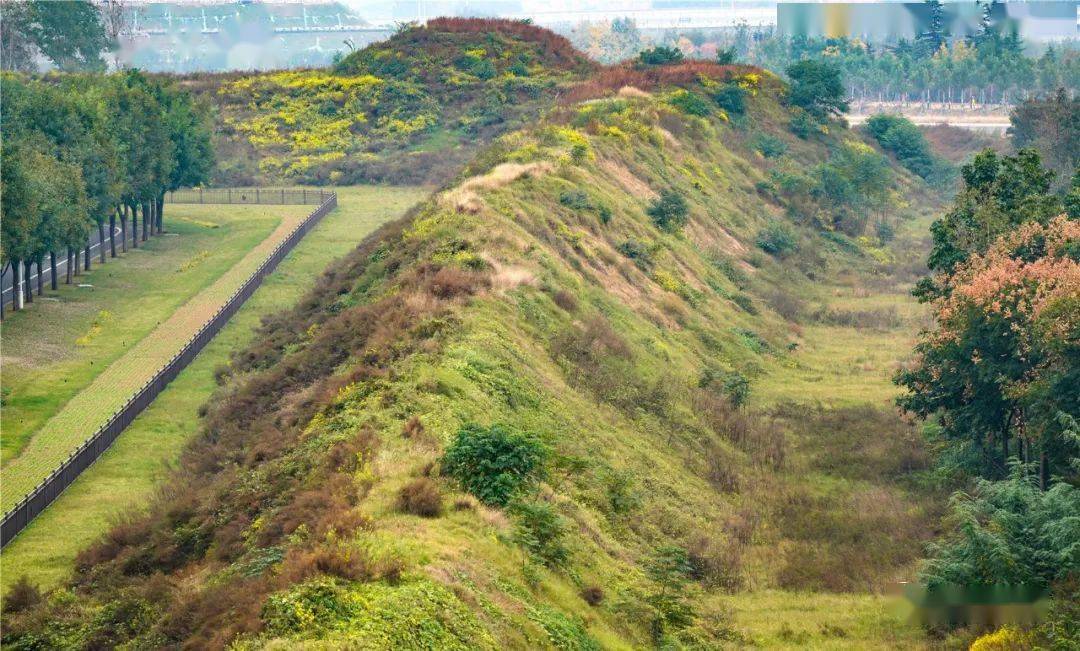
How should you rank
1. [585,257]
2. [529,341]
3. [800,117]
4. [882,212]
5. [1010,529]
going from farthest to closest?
[800,117] < [882,212] < [585,257] < [529,341] < [1010,529]

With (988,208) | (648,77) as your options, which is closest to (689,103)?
(648,77)

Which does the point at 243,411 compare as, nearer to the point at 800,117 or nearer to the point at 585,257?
the point at 585,257

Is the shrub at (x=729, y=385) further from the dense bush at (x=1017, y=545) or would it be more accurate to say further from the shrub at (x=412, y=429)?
the shrub at (x=412, y=429)

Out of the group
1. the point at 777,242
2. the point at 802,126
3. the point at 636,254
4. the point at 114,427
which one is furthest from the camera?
the point at 802,126

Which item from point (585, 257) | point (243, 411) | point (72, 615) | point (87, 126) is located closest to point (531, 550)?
point (72, 615)

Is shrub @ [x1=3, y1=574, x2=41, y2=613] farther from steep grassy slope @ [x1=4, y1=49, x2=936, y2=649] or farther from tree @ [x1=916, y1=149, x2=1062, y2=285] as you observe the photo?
tree @ [x1=916, y1=149, x2=1062, y2=285]

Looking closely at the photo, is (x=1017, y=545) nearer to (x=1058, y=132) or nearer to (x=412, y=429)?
(x=412, y=429)

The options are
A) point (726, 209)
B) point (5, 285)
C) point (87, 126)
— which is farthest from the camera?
point (726, 209)
